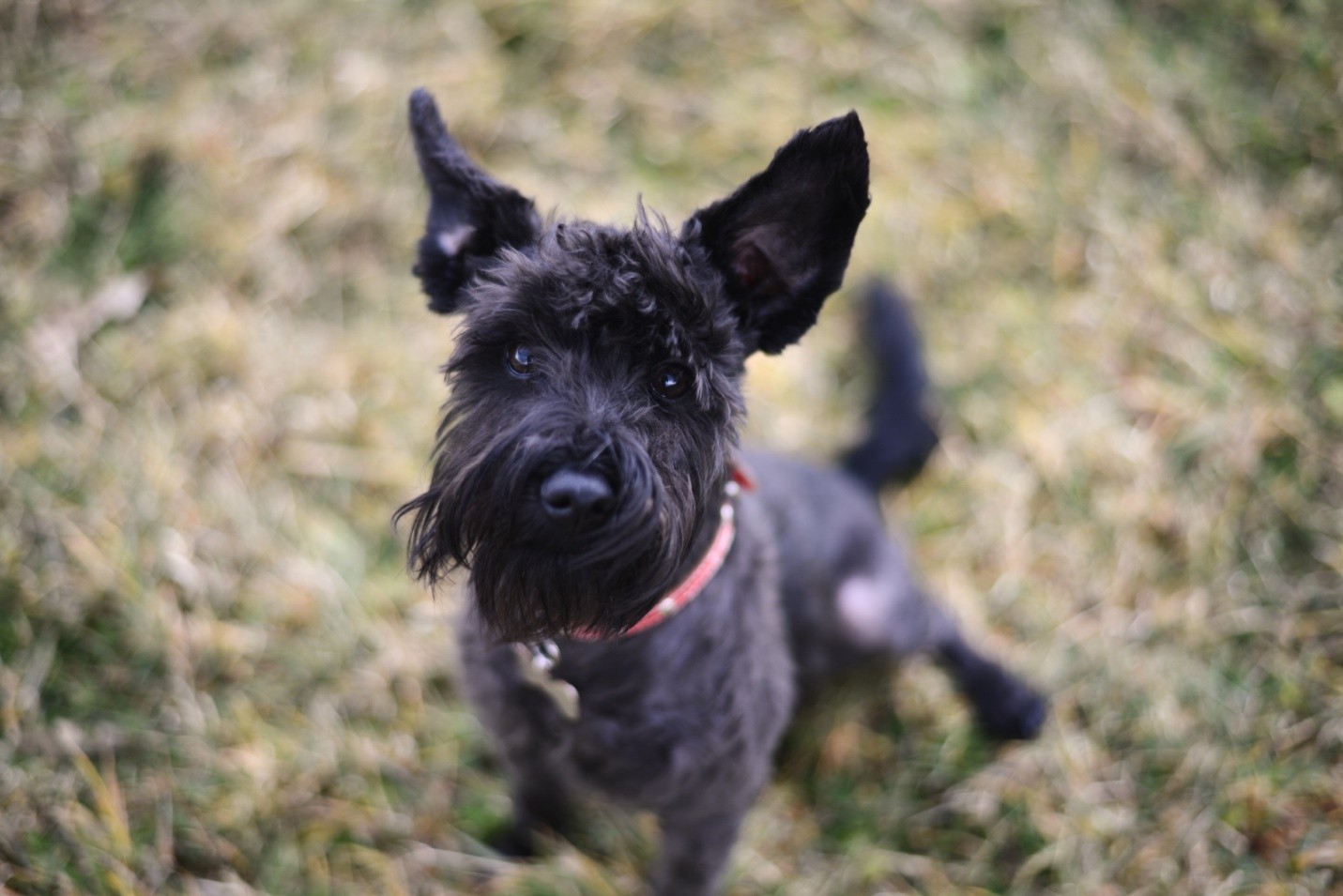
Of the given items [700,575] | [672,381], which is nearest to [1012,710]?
[700,575]

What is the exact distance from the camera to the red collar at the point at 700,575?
2.38 meters

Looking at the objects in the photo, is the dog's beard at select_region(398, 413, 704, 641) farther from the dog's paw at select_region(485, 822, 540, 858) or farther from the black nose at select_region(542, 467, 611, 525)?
the dog's paw at select_region(485, 822, 540, 858)

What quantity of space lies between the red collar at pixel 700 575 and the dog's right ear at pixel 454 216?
883mm

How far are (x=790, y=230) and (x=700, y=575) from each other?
0.92m

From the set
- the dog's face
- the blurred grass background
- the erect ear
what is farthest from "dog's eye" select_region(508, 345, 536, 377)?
the blurred grass background

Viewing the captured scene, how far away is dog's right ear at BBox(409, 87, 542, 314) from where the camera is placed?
7.66 feet

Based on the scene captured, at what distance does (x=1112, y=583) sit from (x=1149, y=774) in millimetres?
844

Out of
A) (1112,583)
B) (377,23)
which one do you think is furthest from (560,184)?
(1112,583)

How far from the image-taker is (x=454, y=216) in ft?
8.11

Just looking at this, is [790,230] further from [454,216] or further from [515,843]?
[515,843]

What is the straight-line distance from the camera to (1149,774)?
3.72 m

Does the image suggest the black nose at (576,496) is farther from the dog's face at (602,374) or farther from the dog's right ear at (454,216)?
the dog's right ear at (454,216)

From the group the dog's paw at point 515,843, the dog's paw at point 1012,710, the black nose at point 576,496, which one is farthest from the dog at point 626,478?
the dog's paw at point 1012,710

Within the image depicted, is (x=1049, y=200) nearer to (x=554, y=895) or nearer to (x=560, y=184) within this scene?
(x=560, y=184)
